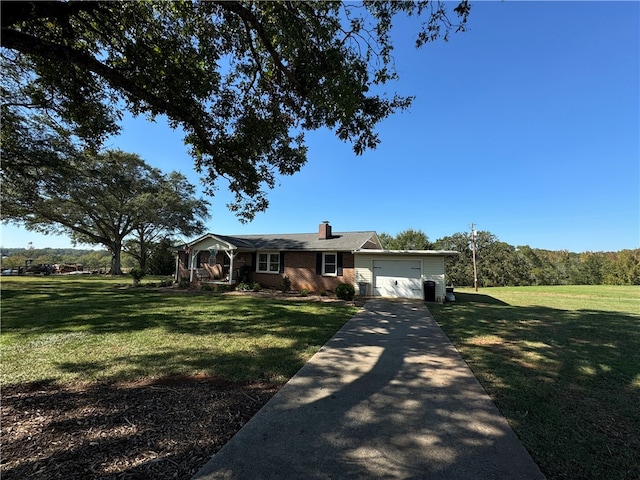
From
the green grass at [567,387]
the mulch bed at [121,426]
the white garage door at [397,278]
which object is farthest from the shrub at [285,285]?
the mulch bed at [121,426]

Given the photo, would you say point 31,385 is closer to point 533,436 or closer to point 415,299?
point 533,436

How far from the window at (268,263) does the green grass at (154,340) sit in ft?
25.3

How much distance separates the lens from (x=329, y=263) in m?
17.0

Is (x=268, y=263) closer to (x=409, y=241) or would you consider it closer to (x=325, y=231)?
(x=325, y=231)

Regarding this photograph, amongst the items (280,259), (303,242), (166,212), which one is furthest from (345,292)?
(166,212)

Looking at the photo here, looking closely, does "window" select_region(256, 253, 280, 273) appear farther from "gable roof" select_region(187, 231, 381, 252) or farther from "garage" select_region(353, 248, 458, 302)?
"garage" select_region(353, 248, 458, 302)

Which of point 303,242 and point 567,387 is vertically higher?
point 303,242

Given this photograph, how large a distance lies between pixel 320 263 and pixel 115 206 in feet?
77.6

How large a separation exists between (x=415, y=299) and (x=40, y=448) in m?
14.3

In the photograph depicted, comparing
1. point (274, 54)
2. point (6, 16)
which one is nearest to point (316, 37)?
point (274, 54)

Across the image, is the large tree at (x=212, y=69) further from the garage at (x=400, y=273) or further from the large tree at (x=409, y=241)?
the large tree at (x=409, y=241)

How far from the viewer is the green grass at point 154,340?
4441mm

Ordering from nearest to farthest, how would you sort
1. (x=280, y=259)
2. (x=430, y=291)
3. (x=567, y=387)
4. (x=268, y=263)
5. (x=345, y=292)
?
(x=567, y=387) → (x=345, y=292) → (x=430, y=291) → (x=280, y=259) → (x=268, y=263)

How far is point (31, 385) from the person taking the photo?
152 inches
